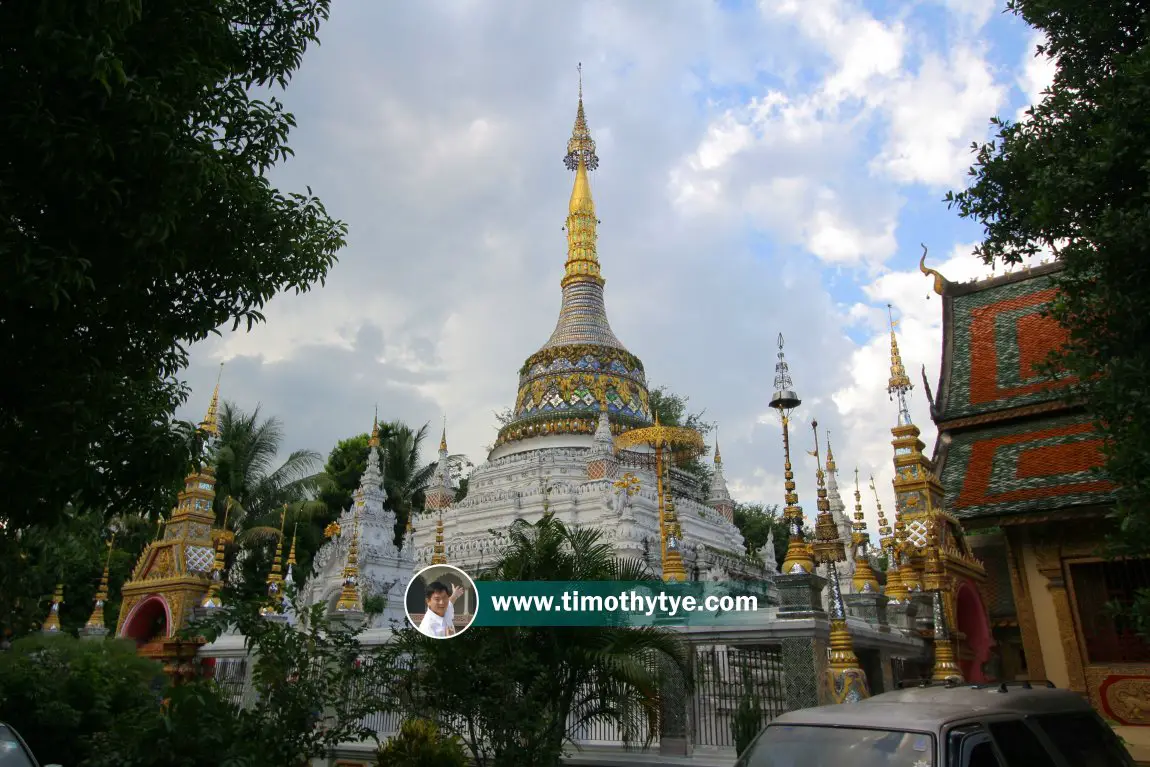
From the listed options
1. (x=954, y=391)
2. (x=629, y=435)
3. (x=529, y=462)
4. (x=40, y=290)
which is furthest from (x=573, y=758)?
(x=529, y=462)

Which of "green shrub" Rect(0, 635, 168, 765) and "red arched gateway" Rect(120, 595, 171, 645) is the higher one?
"red arched gateway" Rect(120, 595, 171, 645)

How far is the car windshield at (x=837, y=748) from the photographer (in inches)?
150

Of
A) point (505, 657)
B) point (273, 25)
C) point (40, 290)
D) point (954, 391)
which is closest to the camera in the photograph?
point (40, 290)

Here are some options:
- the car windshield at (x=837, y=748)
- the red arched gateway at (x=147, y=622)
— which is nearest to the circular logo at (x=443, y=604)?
the car windshield at (x=837, y=748)

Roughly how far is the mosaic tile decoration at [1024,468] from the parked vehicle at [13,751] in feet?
33.5

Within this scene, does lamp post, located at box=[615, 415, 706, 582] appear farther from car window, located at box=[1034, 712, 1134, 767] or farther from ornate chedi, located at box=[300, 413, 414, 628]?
car window, located at box=[1034, 712, 1134, 767]

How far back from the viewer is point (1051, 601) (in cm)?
1041

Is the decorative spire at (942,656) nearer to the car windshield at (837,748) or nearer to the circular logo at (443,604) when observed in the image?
the car windshield at (837,748)

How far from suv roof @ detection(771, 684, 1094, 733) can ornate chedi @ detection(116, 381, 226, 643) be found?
1300 centimetres

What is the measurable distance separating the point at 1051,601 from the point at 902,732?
8.05 meters

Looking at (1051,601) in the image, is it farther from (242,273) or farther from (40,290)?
(40,290)

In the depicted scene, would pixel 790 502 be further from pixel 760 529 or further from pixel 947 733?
pixel 760 529

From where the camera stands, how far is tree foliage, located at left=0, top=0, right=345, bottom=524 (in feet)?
14.4

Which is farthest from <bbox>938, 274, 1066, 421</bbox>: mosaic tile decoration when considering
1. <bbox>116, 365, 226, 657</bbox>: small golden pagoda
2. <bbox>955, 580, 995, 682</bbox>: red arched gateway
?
<bbox>116, 365, 226, 657</bbox>: small golden pagoda
